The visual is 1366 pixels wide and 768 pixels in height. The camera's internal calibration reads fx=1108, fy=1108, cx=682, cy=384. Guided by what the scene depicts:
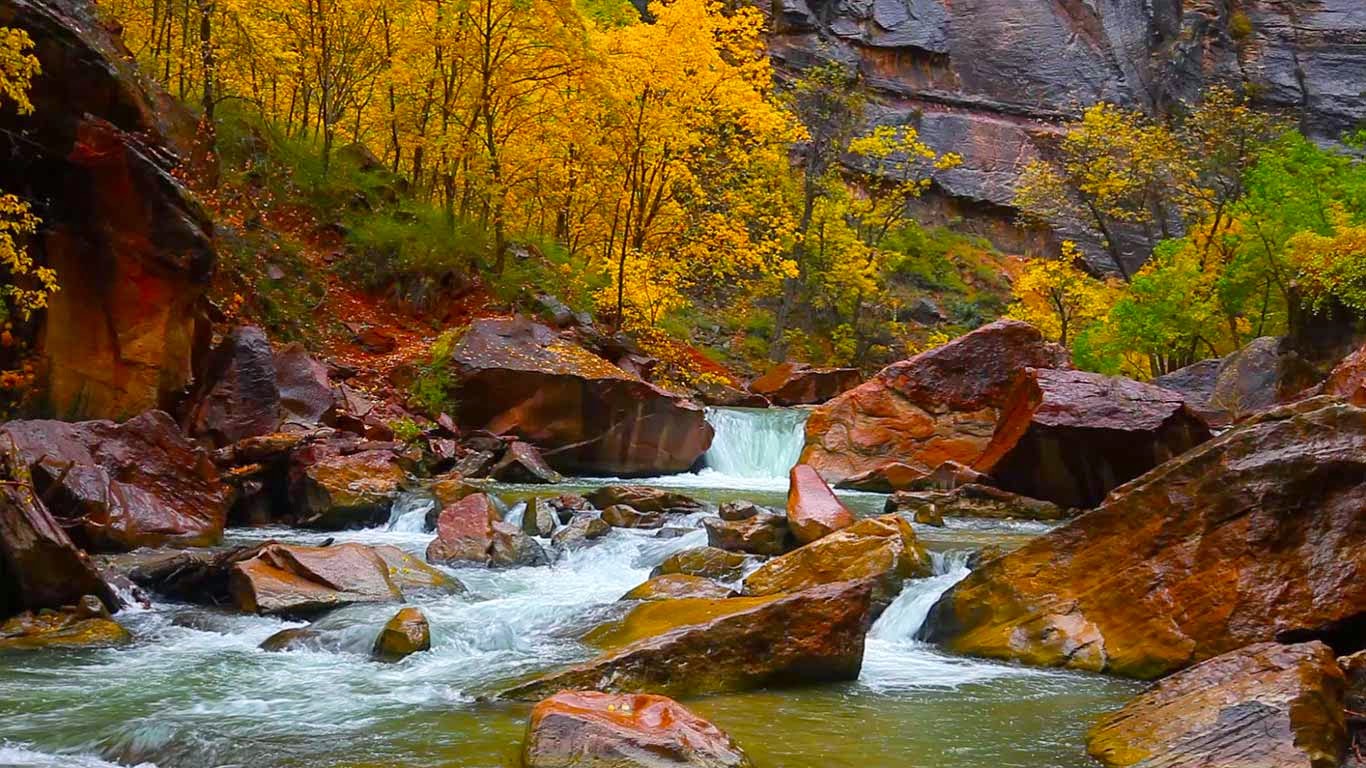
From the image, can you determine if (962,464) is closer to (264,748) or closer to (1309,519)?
(1309,519)

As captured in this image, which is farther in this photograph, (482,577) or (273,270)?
(273,270)

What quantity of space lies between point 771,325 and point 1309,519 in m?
34.3

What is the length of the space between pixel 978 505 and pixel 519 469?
727 cm

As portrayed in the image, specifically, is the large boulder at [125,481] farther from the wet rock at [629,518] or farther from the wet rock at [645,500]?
the wet rock at [645,500]

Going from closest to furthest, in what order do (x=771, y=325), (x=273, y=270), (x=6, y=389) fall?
1. (x=6, y=389)
2. (x=273, y=270)
3. (x=771, y=325)

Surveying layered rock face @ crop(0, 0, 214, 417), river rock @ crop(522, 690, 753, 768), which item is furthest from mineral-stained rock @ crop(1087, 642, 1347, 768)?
layered rock face @ crop(0, 0, 214, 417)

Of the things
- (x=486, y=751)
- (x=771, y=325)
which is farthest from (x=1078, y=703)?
(x=771, y=325)

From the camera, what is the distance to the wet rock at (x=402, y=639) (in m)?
8.93

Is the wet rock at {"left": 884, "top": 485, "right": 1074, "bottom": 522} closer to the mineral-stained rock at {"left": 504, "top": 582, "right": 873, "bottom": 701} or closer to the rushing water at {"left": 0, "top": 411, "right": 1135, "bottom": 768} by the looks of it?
the rushing water at {"left": 0, "top": 411, "right": 1135, "bottom": 768}

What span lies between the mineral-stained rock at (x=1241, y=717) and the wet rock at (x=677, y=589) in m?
4.08

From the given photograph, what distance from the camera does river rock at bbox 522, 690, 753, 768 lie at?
5.80m

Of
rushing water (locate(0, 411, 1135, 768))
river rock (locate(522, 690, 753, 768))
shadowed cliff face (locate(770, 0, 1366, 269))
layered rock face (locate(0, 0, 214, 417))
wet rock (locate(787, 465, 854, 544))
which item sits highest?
shadowed cliff face (locate(770, 0, 1366, 269))

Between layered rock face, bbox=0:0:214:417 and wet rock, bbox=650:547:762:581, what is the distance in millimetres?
7572

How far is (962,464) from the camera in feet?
62.2
